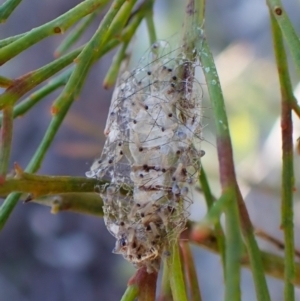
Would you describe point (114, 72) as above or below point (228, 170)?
above

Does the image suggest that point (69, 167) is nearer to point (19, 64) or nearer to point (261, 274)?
point (19, 64)

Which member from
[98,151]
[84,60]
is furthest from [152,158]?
[98,151]

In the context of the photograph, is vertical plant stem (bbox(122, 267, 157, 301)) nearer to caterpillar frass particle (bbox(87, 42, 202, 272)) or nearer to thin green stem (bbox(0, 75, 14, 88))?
caterpillar frass particle (bbox(87, 42, 202, 272))

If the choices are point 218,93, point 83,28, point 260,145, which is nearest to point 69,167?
point 260,145

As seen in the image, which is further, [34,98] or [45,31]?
[34,98]

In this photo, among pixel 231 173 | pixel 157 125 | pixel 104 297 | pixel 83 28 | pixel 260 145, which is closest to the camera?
pixel 231 173

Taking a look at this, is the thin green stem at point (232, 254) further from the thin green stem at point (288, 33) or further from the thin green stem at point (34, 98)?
the thin green stem at point (34, 98)

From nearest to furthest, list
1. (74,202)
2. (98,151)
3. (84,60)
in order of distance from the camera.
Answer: (84,60), (74,202), (98,151)

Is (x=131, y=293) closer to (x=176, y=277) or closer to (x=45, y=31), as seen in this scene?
(x=176, y=277)
